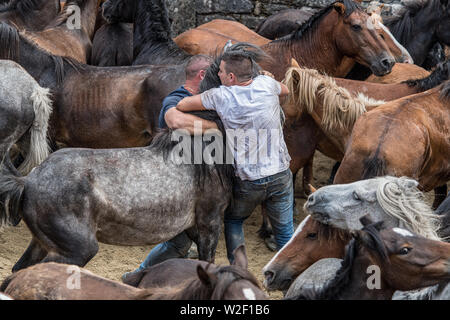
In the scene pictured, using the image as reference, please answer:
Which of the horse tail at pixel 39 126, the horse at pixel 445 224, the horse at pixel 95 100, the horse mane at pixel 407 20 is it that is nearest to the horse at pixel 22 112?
the horse tail at pixel 39 126

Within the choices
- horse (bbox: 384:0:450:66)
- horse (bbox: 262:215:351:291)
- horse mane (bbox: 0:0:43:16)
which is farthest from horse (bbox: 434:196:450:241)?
horse mane (bbox: 0:0:43:16)

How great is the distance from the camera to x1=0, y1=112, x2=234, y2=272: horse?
4352mm

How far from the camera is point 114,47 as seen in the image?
8.36m

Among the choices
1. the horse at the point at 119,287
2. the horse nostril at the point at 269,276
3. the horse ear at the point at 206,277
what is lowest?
the horse nostril at the point at 269,276

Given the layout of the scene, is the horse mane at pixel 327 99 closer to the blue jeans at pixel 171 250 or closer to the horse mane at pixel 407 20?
the blue jeans at pixel 171 250

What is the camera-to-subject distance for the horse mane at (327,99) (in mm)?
5910

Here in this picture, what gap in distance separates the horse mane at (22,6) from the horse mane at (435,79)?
4.63 metres

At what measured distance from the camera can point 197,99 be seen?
462cm

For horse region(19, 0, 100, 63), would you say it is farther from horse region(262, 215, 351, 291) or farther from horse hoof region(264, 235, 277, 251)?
horse region(262, 215, 351, 291)

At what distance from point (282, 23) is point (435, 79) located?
10.8ft

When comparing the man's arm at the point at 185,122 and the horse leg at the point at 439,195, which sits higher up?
the man's arm at the point at 185,122

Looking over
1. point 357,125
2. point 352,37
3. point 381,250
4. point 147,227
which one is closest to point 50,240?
point 147,227

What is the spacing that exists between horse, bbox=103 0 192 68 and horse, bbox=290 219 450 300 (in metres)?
4.09

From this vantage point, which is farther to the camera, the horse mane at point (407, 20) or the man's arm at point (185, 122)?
the horse mane at point (407, 20)
